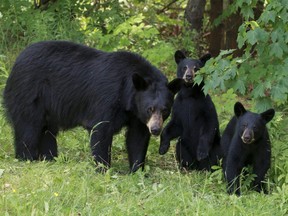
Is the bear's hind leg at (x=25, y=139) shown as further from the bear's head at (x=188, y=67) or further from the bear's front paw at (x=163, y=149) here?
the bear's head at (x=188, y=67)

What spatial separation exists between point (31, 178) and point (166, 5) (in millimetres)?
9345

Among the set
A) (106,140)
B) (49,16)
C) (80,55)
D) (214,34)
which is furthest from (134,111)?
(214,34)

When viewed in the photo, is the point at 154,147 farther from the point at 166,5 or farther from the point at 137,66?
the point at 166,5

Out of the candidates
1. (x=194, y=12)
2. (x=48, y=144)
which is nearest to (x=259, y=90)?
(x=48, y=144)

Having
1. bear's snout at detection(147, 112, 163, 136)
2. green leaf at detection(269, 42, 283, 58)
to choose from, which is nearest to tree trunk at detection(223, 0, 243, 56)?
green leaf at detection(269, 42, 283, 58)

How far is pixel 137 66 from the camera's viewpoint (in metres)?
6.86

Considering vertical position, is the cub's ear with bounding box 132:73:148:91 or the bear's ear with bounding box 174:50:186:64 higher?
the bear's ear with bounding box 174:50:186:64

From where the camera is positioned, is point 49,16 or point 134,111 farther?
point 49,16

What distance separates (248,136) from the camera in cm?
627

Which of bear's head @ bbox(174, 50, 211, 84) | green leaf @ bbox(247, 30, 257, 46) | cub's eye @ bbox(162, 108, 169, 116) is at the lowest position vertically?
cub's eye @ bbox(162, 108, 169, 116)

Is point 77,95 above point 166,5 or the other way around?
the other way around

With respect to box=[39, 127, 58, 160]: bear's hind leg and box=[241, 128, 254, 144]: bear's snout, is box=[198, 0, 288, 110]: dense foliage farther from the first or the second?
box=[39, 127, 58, 160]: bear's hind leg

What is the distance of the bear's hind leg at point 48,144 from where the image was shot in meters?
7.38

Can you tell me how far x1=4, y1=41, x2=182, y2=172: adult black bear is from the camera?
6.68 metres
